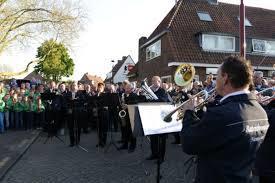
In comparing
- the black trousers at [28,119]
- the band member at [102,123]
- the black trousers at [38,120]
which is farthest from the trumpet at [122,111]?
the black trousers at [28,119]

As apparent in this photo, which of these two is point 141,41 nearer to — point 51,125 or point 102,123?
point 51,125

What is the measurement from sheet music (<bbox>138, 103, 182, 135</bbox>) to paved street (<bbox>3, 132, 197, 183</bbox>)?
1.75 meters

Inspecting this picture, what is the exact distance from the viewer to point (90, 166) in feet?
25.5

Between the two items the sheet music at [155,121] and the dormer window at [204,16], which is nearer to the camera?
the sheet music at [155,121]

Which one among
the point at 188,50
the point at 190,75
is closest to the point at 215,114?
the point at 190,75

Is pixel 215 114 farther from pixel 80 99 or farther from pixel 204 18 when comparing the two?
pixel 204 18

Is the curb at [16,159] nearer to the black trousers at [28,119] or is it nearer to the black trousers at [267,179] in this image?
the black trousers at [28,119]

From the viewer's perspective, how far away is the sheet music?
5.12m

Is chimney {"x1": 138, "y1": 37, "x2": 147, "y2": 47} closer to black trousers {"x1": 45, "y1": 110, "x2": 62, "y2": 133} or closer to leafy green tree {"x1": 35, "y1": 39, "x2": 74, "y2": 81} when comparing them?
leafy green tree {"x1": 35, "y1": 39, "x2": 74, "y2": 81}

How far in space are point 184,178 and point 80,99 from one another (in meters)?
5.18

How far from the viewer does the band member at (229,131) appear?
95.0 inches

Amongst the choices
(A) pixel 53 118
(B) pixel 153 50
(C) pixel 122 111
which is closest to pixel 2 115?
(A) pixel 53 118

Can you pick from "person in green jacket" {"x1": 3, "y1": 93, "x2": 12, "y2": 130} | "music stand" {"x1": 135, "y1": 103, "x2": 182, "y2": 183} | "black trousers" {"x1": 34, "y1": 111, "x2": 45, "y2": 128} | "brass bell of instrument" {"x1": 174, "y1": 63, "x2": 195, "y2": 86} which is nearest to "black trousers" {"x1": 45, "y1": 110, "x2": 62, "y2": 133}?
"black trousers" {"x1": 34, "y1": 111, "x2": 45, "y2": 128}

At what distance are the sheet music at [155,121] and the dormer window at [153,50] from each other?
20.4 m
